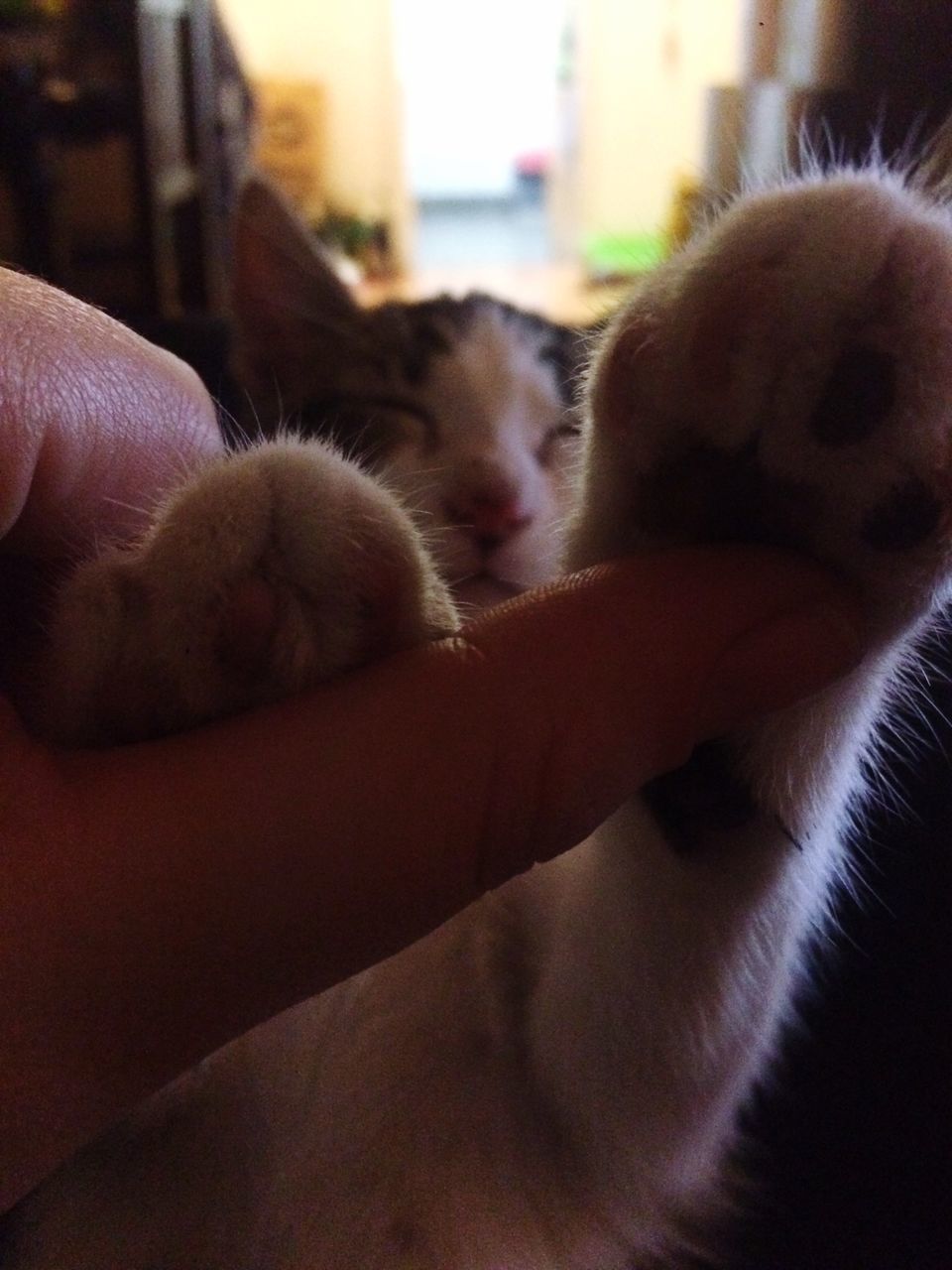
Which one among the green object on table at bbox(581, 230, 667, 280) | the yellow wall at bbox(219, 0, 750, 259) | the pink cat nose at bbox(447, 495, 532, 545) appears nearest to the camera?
the pink cat nose at bbox(447, 495, 532, 545)

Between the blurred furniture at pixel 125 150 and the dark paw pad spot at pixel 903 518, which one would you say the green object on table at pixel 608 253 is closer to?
the blurred furniture at pixel 125 150

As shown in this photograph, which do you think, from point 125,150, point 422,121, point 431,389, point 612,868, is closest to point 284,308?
point 431,389

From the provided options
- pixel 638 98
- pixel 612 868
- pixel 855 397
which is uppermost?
pixel 638 98

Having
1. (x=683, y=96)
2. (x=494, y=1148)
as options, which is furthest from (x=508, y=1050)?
(x=683, y=96)

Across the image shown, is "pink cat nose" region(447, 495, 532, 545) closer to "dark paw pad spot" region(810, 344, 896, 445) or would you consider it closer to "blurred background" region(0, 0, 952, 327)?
"blurred background" region(0, 0, 952, 327)

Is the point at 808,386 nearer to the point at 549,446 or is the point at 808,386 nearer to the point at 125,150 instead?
the point at 549,446

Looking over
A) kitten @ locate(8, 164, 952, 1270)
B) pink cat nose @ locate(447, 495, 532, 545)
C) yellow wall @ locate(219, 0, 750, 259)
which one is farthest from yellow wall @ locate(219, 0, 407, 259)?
kitten @ locate(8, 164, 952, 1270)
